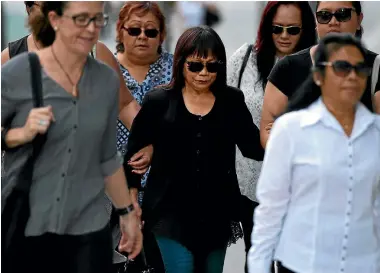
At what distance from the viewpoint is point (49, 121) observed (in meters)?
4.20

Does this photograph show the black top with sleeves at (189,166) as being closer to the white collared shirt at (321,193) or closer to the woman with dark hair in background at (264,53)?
the woman with dark hair in background at (264,53)

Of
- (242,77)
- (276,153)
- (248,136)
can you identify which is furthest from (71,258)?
(242,77)

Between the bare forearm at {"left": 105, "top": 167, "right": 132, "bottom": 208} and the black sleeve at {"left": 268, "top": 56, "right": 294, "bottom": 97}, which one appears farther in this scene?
the black sleeve at {"left": 268, "top": 56, "right": 294, "bottom": 97}

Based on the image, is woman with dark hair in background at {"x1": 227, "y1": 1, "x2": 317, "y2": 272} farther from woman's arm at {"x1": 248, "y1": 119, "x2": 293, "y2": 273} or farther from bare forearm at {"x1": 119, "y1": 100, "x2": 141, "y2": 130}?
woman's arm at {"x1": 248, "y1": 119, "x2": 293, "y2": 273}

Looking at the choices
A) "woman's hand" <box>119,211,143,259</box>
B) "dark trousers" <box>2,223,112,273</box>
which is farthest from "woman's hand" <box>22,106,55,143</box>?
"woman's hand" <box>119,211,143,259</box>

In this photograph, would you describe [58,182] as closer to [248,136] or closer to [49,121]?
[49,121]

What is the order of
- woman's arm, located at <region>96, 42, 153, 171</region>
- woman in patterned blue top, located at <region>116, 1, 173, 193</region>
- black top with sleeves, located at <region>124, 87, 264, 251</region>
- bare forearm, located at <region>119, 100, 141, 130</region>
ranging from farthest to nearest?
woman in patterned blue top, located at <region>116, 1, 173, 193</region>, bare forearm, located at <region>119, 100, 141, 130</region>, woman's arm, located at <region>96, 42, 153, 171</region>, black top with sleeves, located at <region>124, 87, 264, 251</region>

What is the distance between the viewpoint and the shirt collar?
4199 millimetres

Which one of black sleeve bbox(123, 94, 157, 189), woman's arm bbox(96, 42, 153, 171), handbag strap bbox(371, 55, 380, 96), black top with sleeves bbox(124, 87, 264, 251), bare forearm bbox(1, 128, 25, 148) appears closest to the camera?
bare forearm bbox(1, 128, 25, 148)

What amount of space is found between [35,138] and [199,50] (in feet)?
4.56

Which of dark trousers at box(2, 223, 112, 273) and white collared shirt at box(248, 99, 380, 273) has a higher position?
white collared shirt at box(248, 99, 380, 273)

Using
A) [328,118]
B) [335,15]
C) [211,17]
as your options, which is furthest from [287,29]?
[211,17]

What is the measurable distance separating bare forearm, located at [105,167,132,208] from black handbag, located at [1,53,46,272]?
1.45 feet

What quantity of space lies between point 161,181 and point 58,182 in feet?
3.50
